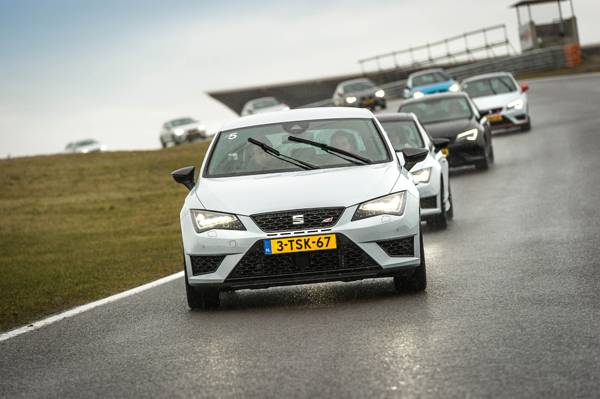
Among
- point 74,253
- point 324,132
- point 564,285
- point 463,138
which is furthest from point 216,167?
point 463,138

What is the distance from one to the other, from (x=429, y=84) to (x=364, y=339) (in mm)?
30785

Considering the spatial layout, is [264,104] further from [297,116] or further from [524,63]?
[297,116]

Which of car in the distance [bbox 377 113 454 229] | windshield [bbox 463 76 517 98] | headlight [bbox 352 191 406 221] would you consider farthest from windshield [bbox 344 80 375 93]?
headlight [bbox 352 191 406 221]

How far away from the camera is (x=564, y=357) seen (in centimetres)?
508

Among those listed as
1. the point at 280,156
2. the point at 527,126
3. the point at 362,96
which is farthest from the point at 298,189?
the point at 362,96

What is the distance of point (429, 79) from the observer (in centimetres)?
3678

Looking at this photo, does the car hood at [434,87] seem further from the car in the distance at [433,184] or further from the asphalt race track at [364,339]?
the asphalt race track at [364,339]

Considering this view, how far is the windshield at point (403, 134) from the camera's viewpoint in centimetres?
1404

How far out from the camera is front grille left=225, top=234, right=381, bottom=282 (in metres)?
7.08

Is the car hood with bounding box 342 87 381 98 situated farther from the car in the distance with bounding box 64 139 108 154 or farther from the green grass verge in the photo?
the car in the distance with bounding box 64 139 108 154

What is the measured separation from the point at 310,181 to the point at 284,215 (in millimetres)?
532

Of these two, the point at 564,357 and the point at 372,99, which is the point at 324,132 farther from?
the point at 372,99

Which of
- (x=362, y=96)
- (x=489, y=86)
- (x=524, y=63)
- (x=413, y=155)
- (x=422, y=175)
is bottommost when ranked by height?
(x=422, y=175)

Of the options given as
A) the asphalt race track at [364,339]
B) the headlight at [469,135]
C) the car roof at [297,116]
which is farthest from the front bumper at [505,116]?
the car roof at [297,116]
